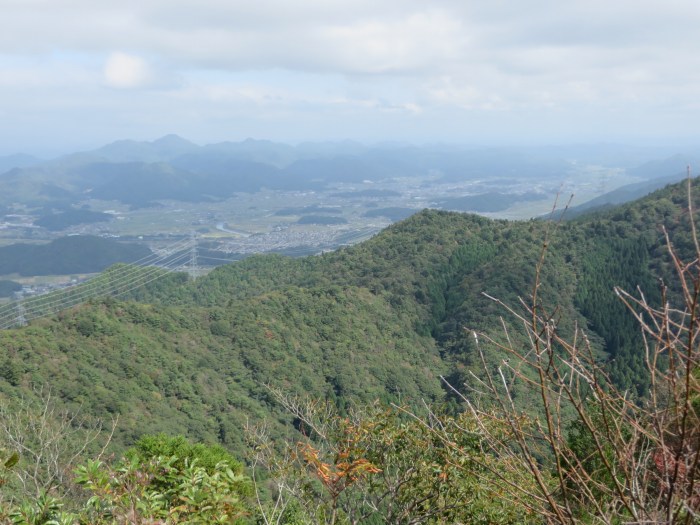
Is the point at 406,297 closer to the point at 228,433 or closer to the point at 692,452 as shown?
the point at 228,433

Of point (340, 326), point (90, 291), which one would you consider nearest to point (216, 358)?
point (340, 326)

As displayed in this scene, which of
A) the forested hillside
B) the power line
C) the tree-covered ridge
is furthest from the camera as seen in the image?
the power line

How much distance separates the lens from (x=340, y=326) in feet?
126

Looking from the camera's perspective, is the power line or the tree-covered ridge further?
the power line

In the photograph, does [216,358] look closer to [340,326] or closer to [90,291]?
[340,326]

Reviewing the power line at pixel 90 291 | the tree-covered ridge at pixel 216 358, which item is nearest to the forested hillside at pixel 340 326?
the tree-covered ridge at pixel 216 358

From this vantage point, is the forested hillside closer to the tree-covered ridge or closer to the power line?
the tree-covered ridge

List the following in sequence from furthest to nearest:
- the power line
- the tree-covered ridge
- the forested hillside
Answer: the power line < the forested hillside < the tree-covered ridge

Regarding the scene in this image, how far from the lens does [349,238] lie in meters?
137

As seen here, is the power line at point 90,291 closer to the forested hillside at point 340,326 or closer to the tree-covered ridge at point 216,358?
the forested hillside at point 340,326

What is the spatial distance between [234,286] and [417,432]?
51739mm

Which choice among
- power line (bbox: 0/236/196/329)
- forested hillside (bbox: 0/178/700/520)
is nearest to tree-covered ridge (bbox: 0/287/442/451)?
forested hillside (bbox: 0/178/700/520)

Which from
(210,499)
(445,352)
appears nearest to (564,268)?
(445,352)

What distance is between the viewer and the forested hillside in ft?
85.1
